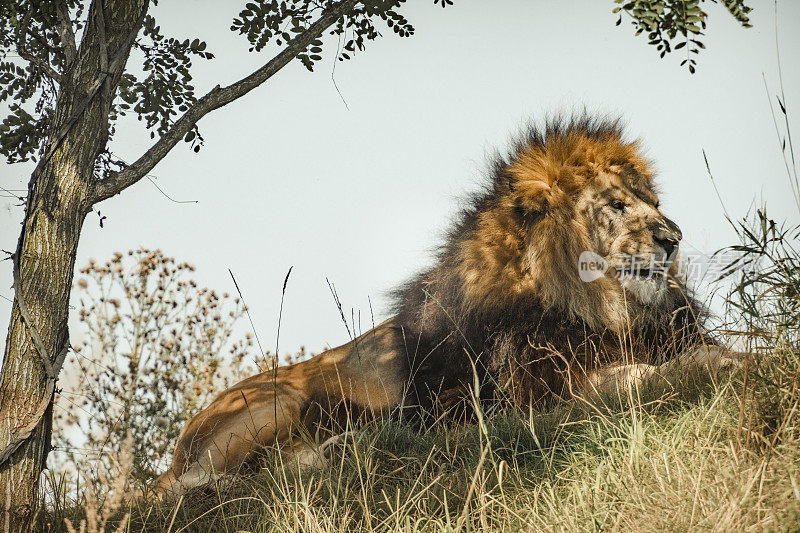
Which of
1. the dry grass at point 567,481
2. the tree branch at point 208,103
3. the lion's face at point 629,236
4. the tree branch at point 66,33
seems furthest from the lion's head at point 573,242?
the tree branch at point 66,33

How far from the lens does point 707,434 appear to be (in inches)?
107

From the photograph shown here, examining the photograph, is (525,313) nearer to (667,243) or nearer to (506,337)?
(506,337)

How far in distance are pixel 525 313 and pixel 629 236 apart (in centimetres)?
70

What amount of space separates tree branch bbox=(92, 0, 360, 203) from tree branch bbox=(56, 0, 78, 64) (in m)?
0.66

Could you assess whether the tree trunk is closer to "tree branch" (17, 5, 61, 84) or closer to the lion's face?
"tree branch" (17, 5, 61, 84)

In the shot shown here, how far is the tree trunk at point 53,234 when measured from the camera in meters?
3.36

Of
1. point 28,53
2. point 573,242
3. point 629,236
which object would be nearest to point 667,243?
point 629,236

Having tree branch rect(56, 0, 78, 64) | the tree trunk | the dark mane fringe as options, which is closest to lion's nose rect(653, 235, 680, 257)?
the dark mane fringe

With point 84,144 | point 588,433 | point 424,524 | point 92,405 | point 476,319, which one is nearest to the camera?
point 424,524

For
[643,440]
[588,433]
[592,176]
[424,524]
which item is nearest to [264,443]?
[424,524]

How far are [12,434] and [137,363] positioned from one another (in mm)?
2239

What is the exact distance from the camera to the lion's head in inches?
156

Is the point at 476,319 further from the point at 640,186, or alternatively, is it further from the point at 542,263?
the point at 640,186

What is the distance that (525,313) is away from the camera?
3959 mm
